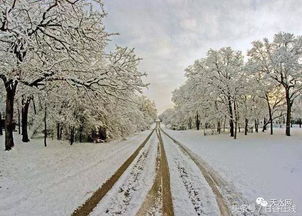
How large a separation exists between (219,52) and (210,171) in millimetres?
25823

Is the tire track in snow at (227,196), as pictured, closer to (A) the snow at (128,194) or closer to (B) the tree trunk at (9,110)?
(A) the snow at (128,194)

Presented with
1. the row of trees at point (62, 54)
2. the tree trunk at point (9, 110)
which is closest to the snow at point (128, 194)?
the row of trees at point (62, 54)

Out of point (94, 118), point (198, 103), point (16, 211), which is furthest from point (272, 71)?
point (16, 211)

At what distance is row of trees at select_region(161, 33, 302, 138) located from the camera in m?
29.0

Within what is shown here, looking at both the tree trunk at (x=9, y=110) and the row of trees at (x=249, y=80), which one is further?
the row of trees at (x=249, y=80)

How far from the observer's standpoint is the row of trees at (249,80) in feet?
95.2

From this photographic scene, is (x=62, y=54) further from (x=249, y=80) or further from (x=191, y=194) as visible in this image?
(x=249, y=80)

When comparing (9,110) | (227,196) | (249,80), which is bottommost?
(227,196)

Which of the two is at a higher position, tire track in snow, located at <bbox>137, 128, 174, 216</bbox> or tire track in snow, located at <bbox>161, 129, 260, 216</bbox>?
tire track in snow, located at <bbox>137, 128, 174, 216</bbox>

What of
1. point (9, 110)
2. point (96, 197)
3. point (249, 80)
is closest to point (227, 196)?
point (96, 197)

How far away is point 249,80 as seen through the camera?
1247 inches

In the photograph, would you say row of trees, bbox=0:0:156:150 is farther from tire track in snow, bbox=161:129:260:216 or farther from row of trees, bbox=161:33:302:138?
row of trees, bbox=161:33:302:138

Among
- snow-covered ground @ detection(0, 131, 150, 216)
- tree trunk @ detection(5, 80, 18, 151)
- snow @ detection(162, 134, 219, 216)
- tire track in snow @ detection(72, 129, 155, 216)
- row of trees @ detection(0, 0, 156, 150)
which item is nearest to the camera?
tire track in snow @ detection(72, 129, 155, 216)

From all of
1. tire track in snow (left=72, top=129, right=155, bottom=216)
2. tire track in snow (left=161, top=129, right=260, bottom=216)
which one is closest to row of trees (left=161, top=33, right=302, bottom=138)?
tire track in snow (left=161, top=129, right=260, bottom=216)
